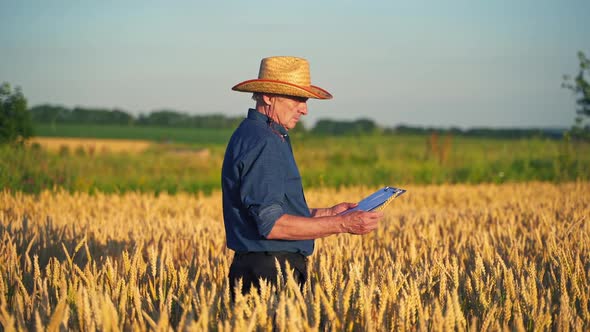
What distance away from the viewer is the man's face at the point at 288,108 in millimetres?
4340

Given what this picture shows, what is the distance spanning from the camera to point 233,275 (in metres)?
4.36

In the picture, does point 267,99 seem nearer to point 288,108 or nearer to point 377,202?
point 288,108

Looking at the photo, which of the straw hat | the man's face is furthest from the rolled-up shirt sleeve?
the straw hat

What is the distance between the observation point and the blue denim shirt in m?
3.98

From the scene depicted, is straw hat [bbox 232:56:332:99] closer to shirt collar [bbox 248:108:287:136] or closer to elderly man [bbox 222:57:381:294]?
elderly man [bbox 222:57:381:294]

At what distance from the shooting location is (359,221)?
13.4ft

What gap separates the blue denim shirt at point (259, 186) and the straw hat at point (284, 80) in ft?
0.58

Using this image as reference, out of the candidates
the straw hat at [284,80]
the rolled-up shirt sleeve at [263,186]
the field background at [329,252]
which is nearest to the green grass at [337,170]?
the field background at [329,252]

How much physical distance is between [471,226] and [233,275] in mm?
5118

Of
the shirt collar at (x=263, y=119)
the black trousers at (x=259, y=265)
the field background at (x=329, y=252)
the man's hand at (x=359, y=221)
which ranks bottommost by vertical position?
the field background at (x=329, y=252)

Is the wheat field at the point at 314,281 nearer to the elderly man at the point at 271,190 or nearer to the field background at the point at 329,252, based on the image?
the field background at the point at 329,252

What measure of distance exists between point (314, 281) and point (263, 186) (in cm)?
172

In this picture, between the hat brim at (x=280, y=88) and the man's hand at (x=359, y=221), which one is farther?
the hat brim at (x=280, y=88)

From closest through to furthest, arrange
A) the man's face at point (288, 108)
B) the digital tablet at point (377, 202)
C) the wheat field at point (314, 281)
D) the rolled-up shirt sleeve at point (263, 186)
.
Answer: the wheat field at point (314, 281), the rolled-up shirt sleeve at point (263, 186), the digital tablet at point (377, 202), the man's face at point (288, 108)
